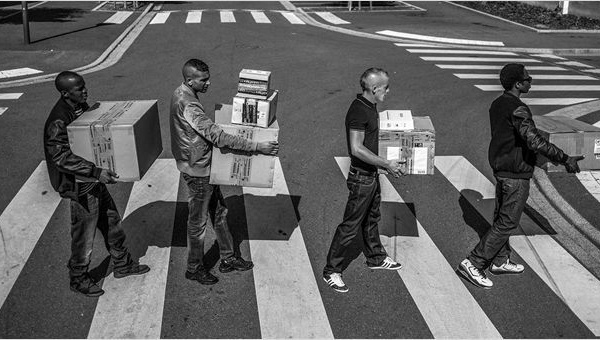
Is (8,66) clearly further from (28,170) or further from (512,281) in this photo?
(512,281)

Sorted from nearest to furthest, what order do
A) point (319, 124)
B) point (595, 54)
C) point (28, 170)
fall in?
point (28, 170) → point (319, 124) → point (595, 54)

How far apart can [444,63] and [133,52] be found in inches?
375

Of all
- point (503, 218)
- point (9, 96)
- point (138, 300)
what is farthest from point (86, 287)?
point (9, 96)

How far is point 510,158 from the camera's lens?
6.42 metres

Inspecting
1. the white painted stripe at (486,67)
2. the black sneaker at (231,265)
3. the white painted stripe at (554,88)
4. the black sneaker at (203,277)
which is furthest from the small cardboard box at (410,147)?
the white painted stripe at (486,67)

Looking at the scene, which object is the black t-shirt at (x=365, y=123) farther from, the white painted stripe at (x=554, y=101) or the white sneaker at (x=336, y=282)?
the white painted stripe at (x=554, y=101)

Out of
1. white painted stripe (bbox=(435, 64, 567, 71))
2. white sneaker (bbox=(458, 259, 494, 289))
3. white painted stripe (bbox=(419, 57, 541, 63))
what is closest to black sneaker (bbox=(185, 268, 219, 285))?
white sneaker (bbox=(458, 259, 494, 289))

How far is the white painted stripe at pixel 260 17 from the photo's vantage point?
90.0 ft

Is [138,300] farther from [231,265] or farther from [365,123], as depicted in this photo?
[365,123]

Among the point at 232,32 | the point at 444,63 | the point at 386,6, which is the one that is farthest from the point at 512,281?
the point at 386,6

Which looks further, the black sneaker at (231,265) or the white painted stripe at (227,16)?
the white painted stripe at (227,16)

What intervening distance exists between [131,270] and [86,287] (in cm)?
56

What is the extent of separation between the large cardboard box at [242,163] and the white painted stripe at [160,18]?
21798 mm

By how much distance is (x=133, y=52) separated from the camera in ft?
65.4
